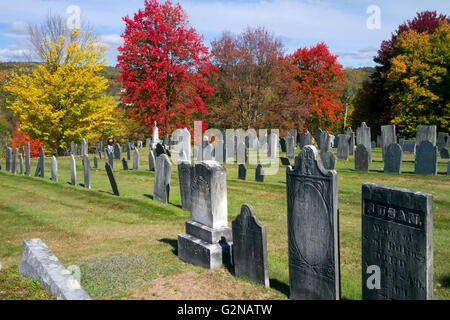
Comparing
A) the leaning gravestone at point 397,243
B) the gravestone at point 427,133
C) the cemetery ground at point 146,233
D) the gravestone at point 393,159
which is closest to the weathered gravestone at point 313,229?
the leaning gravestone at point 397,243

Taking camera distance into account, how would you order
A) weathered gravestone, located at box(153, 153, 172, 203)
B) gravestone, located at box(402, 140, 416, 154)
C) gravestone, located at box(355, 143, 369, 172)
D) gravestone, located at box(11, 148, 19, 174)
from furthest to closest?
gravestone, located at box(402, 140, 416, 154), gravestone, located at box(11, 148, 19, 174), gravestone, located at box(355, 143, 369, 172), weathered gravestone, located at box(153, 153, 172, 203)

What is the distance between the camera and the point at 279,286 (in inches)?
220

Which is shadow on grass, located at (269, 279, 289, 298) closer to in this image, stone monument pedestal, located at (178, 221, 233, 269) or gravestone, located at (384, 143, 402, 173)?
stone monument pedestal, located at (178, 221, 233, 269)

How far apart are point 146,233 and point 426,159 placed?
37.2 ft

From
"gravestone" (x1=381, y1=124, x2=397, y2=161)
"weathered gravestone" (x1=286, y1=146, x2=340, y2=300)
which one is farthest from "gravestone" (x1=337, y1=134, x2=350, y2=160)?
"weathered gravestone" (x1=286, y1=146, x2=340, y2=300)

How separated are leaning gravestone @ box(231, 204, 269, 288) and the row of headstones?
0.01 m

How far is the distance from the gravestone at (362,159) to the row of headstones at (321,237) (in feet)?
35.9

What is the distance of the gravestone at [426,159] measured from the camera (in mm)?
14047

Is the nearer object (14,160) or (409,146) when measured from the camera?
(14,160)

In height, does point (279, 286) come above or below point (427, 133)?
below


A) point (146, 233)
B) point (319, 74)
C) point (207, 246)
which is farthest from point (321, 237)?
point (319, 74)

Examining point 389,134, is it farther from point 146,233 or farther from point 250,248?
point 250,248

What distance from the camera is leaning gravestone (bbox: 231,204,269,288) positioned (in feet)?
17.9
